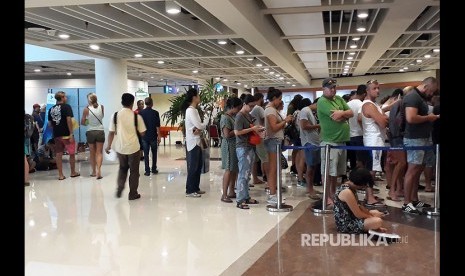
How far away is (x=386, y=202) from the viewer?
5.66 meters

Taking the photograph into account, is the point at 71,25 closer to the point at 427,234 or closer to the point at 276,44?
the point at 276,44

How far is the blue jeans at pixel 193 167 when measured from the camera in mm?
6156

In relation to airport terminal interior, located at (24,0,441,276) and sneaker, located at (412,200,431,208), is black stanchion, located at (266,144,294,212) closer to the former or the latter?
airport terminal interior, located at (24,0,441,276)

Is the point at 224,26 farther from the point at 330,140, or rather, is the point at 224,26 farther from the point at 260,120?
the point at 330,140

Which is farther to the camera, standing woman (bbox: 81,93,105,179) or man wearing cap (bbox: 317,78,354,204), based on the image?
standing woman (bbox: 81,93,105,179)

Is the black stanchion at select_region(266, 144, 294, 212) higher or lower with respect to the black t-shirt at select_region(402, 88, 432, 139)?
lower

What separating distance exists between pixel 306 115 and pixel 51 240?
12.0ft

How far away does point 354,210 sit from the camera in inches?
162

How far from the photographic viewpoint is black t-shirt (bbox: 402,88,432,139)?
4801 millimetres

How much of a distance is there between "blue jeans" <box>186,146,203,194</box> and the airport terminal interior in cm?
19

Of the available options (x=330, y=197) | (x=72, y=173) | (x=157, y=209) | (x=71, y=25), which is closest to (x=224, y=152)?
(x=157, y=209)

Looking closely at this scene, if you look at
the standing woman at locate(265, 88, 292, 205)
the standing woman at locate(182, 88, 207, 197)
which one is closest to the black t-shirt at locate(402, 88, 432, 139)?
the standing woman at locate(265, 88, 292, 205)

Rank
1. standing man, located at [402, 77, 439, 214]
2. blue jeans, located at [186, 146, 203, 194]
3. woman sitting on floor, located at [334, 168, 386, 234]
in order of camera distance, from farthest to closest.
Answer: blue jeans, located at [186, 146, 203, 194] → standing man, located at [402, 77, 439, 214] → woman sitting on floor, located at [334, 168, 386, 234]

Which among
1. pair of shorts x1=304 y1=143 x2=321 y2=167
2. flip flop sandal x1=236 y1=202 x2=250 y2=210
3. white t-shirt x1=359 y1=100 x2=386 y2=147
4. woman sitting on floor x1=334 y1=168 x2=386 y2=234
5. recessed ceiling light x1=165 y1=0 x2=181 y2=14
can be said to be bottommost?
flip flop sandal x1=236 y1=202 x2=250 y2=210
